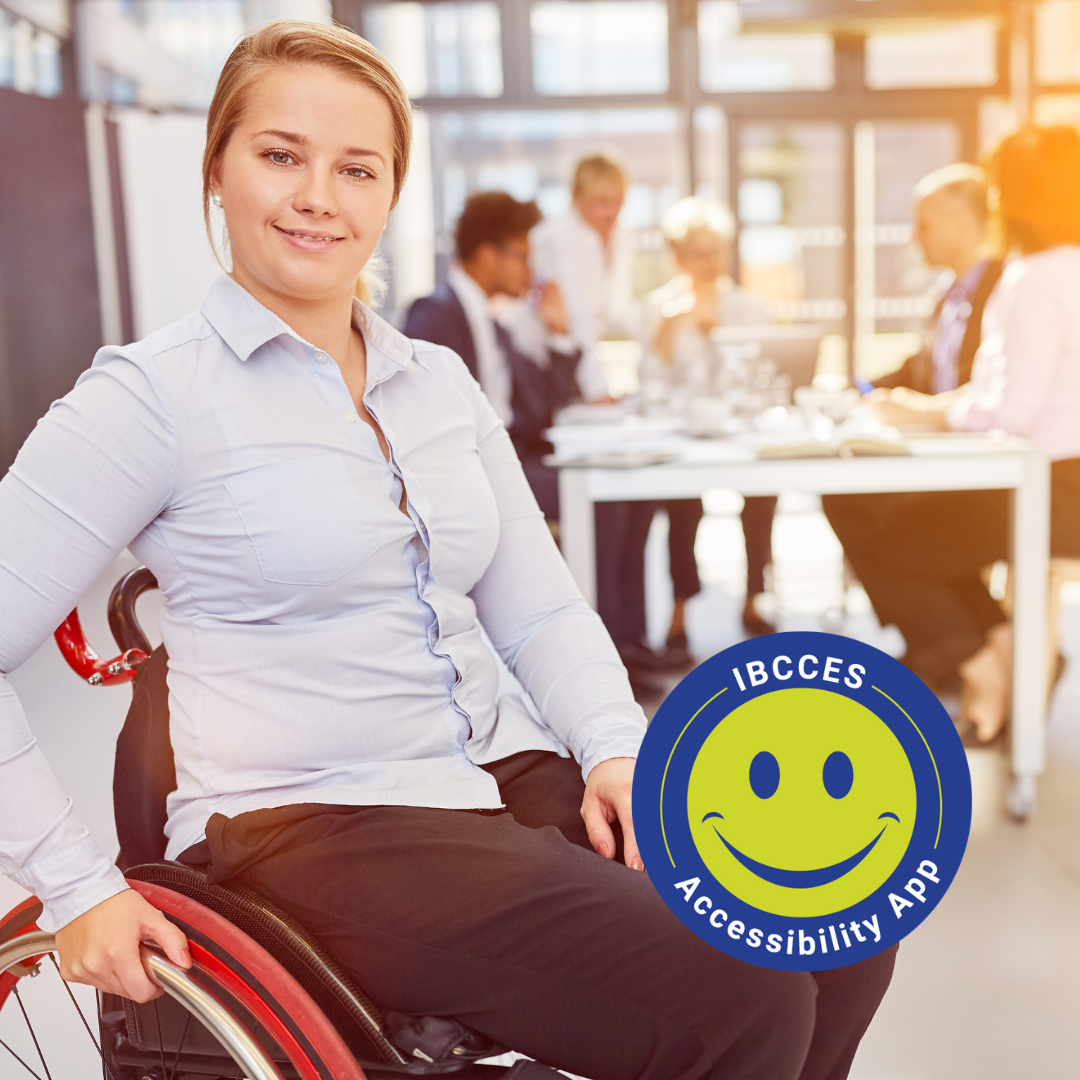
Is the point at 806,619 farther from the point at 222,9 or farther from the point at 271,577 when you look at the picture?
the point at 222,9

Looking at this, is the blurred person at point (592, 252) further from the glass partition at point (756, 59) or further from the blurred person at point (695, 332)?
the glass partition at point (756, 59)

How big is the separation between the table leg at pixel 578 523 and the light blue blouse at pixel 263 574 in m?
1.25

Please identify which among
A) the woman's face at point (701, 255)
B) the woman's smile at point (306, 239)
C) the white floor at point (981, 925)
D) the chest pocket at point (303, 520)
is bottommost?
the white floor at point (981, 925)

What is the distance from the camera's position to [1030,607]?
2354 millimetres

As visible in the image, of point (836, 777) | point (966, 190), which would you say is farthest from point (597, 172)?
point (836, 777)

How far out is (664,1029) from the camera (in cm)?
84

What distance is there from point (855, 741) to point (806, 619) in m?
3.40

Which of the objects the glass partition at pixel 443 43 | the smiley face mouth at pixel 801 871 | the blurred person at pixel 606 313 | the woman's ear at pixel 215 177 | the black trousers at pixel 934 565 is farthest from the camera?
the glass partition at pixel 443 43

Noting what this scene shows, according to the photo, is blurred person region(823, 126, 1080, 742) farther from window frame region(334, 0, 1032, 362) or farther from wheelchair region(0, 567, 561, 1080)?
window frame region(334, 0, 1032, 362)

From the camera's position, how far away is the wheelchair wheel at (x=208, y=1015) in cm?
84

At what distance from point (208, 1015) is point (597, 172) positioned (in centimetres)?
430

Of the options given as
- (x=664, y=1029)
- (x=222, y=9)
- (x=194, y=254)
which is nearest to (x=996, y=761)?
(x=664, y=1029)

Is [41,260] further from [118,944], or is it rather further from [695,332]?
[118,944]

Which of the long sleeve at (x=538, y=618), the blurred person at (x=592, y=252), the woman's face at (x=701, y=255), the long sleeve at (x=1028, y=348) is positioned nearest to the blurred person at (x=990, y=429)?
the long sleeve at (x=1028, y=348)
